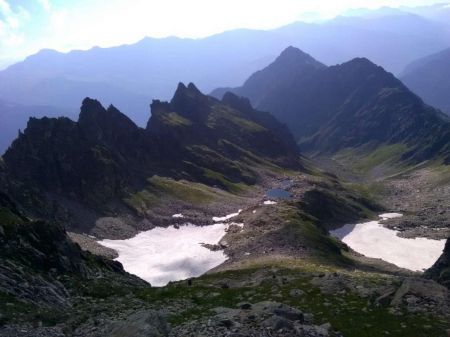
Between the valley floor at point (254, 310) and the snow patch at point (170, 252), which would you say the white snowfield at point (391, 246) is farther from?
the valley floor at point (254, 310)

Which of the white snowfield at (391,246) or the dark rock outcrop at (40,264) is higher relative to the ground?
the dark rock outcrop at (40,264)

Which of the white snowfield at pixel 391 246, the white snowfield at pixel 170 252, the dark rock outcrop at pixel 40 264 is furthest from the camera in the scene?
the white snowfield at pixel 391 246

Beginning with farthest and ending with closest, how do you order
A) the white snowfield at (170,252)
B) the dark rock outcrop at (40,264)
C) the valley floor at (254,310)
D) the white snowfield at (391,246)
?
the white snowfield at (391,246), the white snowfield at (170,252), the dark rock outcrop at (40,264), the valley floor at (254,310)

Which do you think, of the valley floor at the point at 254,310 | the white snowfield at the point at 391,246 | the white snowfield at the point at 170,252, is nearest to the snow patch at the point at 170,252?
the white snowfield at the point at 170,252

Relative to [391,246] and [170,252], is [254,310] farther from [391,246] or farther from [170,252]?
[391,246]

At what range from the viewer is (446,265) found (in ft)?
192

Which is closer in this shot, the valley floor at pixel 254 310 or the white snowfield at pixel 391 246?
the valley floor at pixel 254 310

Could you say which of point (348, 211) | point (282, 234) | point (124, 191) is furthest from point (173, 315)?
point (348, 211)

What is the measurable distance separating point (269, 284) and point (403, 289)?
16387 millimetres

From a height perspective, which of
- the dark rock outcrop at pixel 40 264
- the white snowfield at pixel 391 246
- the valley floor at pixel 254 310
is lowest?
the white snowfield at pixel 391 246

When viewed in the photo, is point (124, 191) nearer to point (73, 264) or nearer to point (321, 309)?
point (73, 264)

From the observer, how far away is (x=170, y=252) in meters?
123

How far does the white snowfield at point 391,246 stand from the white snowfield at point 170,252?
38.8m

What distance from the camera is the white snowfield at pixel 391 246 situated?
134 m
